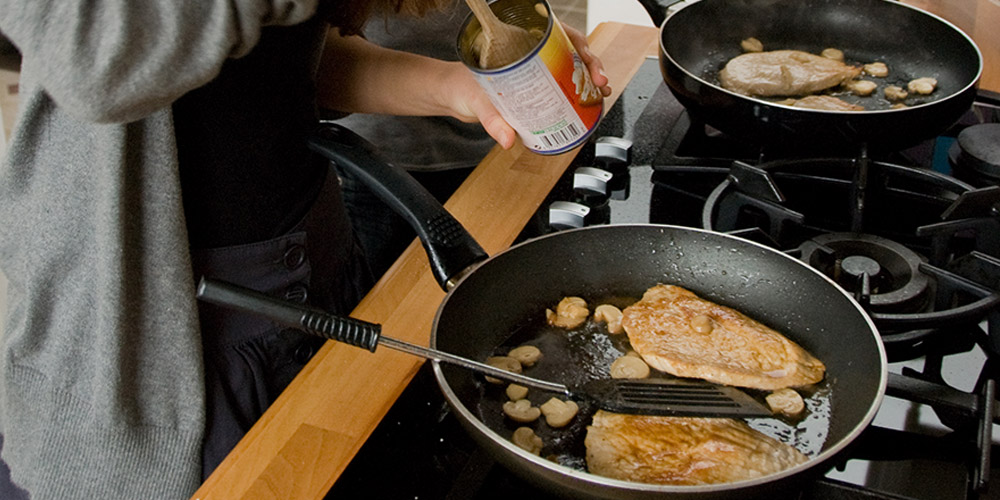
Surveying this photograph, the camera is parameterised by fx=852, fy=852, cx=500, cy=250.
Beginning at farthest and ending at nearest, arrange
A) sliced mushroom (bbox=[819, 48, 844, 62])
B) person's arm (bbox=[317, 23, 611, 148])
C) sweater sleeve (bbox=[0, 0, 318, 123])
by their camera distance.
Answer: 1. sliced mushroom (bbox=[819, 48, 844, 62])
2. person's arm (bbox=[317, 23, 611, 148])
3. sweater sleeve (bbox=[0, 0, 318, 123])

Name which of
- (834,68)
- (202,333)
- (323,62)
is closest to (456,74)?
(323,62)

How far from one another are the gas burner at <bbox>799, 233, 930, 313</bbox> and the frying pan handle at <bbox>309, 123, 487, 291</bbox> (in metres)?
0.42

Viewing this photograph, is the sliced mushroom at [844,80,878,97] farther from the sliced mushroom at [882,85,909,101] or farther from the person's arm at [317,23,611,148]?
the person's arm at [317,23,611,148]

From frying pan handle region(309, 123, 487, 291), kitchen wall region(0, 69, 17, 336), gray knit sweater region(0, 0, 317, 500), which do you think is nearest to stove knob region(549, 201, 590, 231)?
frying pan handle region(309, 123, 487, 291)

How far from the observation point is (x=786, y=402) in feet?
2.67

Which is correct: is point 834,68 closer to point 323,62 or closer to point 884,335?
point 884,335

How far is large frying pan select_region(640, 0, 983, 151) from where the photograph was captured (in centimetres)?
112

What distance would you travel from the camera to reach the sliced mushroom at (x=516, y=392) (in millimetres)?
829

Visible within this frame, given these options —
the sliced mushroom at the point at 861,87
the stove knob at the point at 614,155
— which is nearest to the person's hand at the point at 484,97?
the stove knob at the point at 614,155

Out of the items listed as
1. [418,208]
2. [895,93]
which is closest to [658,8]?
[895,93]

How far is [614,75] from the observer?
5.05 ft

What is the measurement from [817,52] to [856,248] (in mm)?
571

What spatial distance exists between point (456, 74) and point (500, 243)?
222mm

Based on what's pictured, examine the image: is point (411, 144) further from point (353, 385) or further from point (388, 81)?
point (353, 385)
